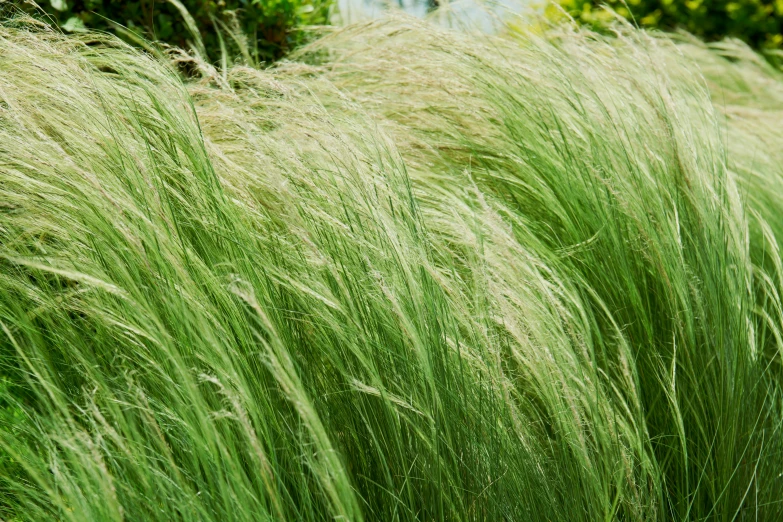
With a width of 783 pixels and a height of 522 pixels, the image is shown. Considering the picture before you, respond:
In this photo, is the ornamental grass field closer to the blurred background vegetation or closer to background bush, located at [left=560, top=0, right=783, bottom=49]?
the blurred background vegetation

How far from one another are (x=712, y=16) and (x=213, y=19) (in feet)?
19.6

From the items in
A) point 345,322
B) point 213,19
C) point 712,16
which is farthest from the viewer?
point 712,16

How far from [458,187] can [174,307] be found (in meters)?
1.34

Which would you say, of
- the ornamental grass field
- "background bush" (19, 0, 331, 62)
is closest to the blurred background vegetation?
"background bush" (19, 0, 331, 62)

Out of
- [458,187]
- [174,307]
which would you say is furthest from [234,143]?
[174,307]

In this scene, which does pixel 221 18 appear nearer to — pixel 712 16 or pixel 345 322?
pixel 345 322

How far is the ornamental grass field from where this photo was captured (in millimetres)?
1733

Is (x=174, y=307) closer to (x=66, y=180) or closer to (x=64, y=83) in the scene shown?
(x=66, y=180)

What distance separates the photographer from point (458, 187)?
2898 mm

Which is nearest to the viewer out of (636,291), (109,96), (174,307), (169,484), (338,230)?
(169,484)

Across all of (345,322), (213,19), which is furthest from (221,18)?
(345,322)

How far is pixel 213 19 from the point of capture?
12.6 feet

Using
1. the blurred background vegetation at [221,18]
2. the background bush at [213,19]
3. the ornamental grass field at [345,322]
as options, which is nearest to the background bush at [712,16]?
the blurred background vegetation at [221,18]

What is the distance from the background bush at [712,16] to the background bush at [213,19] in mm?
3966
